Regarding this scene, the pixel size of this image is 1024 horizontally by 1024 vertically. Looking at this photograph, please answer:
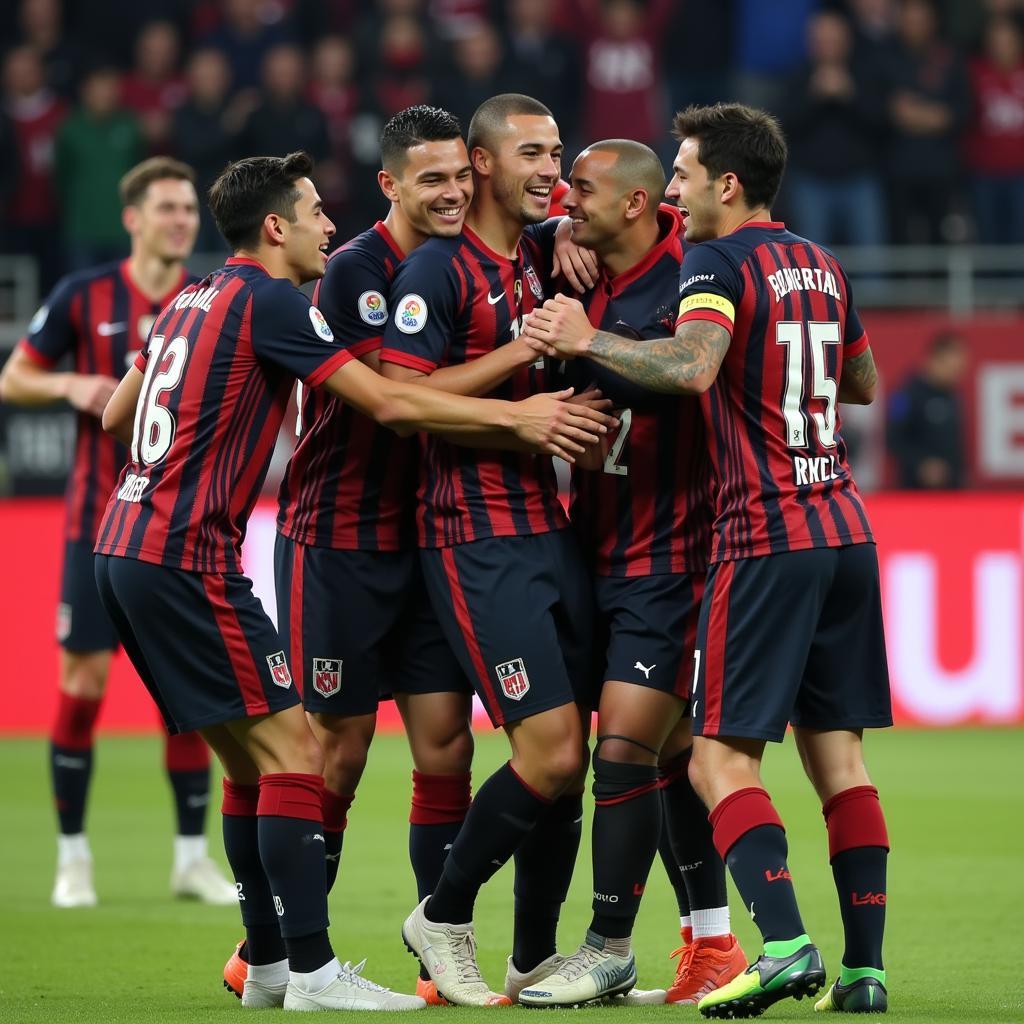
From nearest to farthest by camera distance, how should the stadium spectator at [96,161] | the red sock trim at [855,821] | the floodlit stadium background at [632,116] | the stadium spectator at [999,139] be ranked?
the red sock trim at [855,821] < the floodlit stadium background at [632,116] < the stadium spectator at [96,161] < the stadium spectator at [999,139]

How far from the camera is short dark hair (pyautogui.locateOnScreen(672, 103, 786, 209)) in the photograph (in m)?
5.22

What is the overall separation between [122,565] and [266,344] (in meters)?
0.71

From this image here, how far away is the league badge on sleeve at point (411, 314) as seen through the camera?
17.7 feet

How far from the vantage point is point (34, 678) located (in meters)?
12.6

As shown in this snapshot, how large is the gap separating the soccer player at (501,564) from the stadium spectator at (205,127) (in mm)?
9558

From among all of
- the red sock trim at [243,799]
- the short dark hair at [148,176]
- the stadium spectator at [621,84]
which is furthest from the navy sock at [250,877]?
the stadium spectator at [621,84]

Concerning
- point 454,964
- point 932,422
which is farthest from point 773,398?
point 932,422

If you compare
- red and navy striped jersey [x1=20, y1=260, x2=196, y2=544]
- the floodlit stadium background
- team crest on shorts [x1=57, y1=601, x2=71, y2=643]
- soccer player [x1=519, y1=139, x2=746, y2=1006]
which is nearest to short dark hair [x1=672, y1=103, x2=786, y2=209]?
soccer player [x1=519, y1=139, x2=746, y2=1006]

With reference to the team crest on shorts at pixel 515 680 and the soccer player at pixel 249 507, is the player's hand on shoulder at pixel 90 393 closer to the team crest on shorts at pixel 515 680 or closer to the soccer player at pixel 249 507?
the soccer player at pixel 249 507

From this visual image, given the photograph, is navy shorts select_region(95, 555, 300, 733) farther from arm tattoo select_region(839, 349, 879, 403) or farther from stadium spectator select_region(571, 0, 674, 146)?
stadium spectator select_region(571, 0, 674, 146)

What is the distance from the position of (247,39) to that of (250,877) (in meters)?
11.8

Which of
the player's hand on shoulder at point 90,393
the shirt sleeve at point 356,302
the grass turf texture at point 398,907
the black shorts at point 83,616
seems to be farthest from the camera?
the black shorts at point 83,616

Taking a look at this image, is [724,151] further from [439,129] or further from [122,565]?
[122,565]

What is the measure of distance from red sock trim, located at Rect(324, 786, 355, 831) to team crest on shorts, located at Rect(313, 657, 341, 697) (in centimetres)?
31
